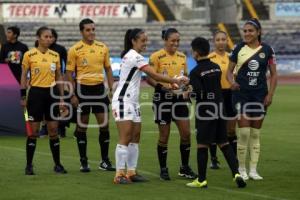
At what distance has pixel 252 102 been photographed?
435 inches

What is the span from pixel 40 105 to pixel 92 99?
2.63 ft

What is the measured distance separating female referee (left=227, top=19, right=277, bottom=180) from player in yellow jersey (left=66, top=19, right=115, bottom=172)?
2.00 m

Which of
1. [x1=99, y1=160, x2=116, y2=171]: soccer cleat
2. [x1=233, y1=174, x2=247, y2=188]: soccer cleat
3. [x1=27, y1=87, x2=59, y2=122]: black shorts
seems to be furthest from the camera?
[x1=99, y1=160, x2=116, y2=171]: soccer cleat

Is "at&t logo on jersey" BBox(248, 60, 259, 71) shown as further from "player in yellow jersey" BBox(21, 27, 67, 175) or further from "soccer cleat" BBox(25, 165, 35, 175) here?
"soccer cleat" BBox(25, 165, 35, 175)

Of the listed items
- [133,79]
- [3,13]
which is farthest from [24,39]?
Result: [133,79]

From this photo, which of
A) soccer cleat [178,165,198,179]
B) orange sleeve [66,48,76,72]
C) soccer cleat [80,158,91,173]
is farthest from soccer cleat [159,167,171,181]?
orange sleeve [66,48,76,72]

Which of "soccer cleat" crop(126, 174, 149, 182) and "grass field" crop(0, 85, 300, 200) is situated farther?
"soccer cleat" crop(126, 174, 149, 182)

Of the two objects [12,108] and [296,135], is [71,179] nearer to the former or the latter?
[12,108]

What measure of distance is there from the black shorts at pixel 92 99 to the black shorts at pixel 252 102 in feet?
6.75

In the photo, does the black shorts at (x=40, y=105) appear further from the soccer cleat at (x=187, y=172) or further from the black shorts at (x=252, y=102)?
the black shorts at (x=252, y=102)

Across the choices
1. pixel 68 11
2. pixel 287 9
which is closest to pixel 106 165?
pixel 68 11

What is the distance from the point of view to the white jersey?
34.9 ft

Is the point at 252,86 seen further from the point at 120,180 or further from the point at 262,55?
the point at 120,180

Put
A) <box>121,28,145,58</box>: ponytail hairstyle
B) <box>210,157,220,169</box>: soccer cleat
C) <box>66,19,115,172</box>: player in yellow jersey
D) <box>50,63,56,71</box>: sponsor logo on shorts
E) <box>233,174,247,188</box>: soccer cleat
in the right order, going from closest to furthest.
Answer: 1. <box>233,174,247,188</box>: soccer cleat
2. <box>121,28,145,58</box>: ponytail hairstyle
3. <box>50,63,56,71</box>: sponsor logo on shorts
4. <box>66,19,115,172</box>: player in yellow jersey
5. <box>210,157,220,169</box>: soccer cleat
